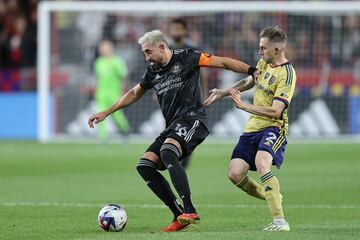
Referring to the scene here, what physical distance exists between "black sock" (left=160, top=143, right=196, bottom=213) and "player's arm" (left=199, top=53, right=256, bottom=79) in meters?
0.93

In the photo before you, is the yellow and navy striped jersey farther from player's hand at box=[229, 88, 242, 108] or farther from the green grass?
the green grass

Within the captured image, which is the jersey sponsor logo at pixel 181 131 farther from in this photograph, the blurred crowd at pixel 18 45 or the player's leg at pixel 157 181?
the blurred crowd at pixel 18 45

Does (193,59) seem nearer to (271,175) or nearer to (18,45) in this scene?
(271,175)

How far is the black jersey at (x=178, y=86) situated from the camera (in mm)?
9453

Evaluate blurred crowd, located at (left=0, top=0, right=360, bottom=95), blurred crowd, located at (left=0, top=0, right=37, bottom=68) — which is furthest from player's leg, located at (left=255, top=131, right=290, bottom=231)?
blurred crowd, located at (left=0, top=0, right=37, bottom=68)

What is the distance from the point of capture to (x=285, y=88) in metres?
9.08

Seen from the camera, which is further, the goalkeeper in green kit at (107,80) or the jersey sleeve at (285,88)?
the goalkeeper in green kit at (107,80)

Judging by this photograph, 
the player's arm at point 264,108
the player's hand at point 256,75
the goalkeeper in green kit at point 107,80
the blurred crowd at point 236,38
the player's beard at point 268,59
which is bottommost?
the goalkeeper in green kit at point 107,80

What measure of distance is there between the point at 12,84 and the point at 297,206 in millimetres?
15216


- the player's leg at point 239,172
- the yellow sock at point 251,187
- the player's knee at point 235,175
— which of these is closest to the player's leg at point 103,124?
the yellow sock at point 251,187

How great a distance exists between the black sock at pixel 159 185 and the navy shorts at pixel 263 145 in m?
0.78

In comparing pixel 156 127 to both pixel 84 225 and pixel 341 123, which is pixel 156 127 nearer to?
pixel 341 123

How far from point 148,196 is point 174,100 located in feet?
12.8

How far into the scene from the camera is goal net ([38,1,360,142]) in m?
23.8
